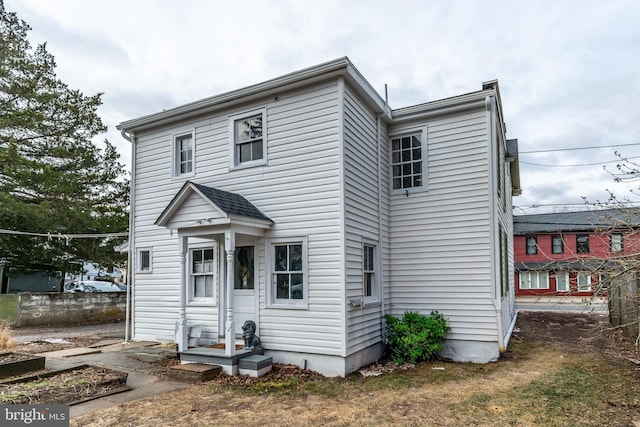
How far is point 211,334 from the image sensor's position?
29.2ft

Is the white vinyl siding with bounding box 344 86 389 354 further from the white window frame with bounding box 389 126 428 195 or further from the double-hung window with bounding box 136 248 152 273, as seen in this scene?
the double-hung window with bounding box 136 248 152 273

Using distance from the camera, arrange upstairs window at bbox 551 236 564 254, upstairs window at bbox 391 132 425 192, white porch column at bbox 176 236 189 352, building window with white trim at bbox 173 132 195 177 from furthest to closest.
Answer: upstairs window at bbox 551 236 564 254
building window with white trim at bbox 173 132 195 177
upstairs window at bbox 391 132 425 192
white porch column at bbox 176 236 189 352

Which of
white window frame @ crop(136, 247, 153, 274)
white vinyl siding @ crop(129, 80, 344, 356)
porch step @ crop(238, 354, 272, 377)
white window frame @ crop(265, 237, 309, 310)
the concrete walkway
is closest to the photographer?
the concrete walkway

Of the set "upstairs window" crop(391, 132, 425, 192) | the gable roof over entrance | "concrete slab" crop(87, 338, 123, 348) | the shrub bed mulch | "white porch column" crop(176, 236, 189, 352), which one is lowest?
"concrete slab" crop(87, 338, 123, 348)

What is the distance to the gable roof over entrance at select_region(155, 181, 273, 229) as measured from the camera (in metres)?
7.42

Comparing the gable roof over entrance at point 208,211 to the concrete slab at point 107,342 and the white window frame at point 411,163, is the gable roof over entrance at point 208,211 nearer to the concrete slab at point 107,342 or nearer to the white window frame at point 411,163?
the white window frame at point 411,163

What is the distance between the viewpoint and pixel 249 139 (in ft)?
29.1

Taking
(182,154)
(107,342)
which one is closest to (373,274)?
(182,154)

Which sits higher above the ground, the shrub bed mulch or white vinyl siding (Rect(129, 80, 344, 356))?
white vinyl siding (Rect(129, 80, 344, 356))

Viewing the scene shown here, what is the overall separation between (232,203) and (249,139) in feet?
5.75

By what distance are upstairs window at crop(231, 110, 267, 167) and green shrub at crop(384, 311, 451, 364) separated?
14.5 ft

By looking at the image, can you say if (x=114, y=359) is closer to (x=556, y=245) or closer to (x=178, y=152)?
(x=178, y=152)

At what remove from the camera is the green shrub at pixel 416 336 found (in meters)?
8.20

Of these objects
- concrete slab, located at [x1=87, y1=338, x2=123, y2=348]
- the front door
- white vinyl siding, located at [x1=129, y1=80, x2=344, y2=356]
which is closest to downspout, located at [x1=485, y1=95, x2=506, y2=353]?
white vinyl siding, located at [x1=129, y1=80, x2=344, y2=356]
